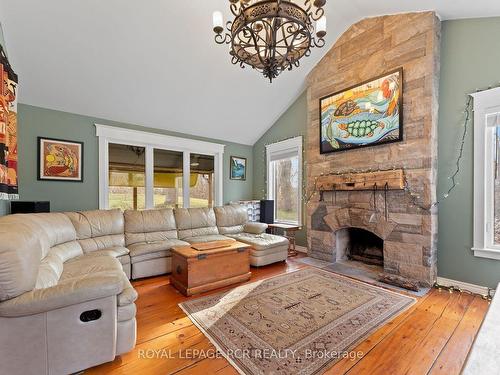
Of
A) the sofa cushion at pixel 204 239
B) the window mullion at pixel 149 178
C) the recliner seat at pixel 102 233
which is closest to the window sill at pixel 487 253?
the sofa cushion at pixel 204 239

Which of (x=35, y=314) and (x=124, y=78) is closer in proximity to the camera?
(x=35, y=314)

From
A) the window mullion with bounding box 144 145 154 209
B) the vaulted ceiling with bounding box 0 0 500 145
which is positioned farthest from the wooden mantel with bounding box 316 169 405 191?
the window mullion with bounding box 144 145 154 209

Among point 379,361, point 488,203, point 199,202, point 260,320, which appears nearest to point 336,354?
point 379,361

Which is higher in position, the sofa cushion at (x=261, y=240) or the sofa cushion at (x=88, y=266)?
the sofa cushion at (x=88, y=266)

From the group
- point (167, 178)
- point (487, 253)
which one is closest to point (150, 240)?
point (167, 178)

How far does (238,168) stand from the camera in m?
5.75

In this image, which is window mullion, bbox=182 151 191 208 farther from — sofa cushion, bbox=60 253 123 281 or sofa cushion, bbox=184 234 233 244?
sofa cushion, bbox=60 253 123 281

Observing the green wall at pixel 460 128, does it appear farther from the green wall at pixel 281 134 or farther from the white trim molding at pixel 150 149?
the white trim molding at pixel 150 149

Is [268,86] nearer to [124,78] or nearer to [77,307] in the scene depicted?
[124,78]

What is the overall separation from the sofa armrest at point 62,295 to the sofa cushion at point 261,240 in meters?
2.28

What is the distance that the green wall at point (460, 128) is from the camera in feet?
8.79

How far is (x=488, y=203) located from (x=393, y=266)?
1.30 m

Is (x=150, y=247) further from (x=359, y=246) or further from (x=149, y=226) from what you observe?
(x=359, y=246)

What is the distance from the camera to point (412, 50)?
3.05 metres
